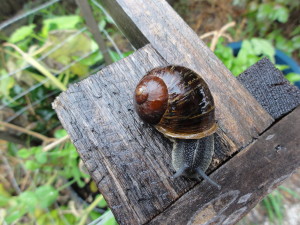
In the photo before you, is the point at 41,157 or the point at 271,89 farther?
the point at 41,157

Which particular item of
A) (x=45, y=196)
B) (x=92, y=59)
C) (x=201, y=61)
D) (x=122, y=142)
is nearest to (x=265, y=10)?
(x=92, y=59)

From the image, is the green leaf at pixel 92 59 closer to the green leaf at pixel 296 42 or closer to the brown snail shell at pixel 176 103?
the brown snail shell at pixel 176 103

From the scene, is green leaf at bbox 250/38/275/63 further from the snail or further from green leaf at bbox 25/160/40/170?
green leaf at bbox 25/160/40/170

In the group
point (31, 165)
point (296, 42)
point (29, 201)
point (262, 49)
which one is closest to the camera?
point (29, 201)

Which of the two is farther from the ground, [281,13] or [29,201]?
[281,13]

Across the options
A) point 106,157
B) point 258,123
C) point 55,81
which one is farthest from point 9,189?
point 258,123

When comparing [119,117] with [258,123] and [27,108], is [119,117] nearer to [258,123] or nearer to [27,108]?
[258,123]

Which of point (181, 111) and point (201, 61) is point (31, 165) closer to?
point (181, 111)

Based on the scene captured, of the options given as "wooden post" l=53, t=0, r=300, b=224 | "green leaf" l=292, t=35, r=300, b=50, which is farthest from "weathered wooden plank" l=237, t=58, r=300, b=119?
"green leaf" l=292, t=35, r=300, b=50
